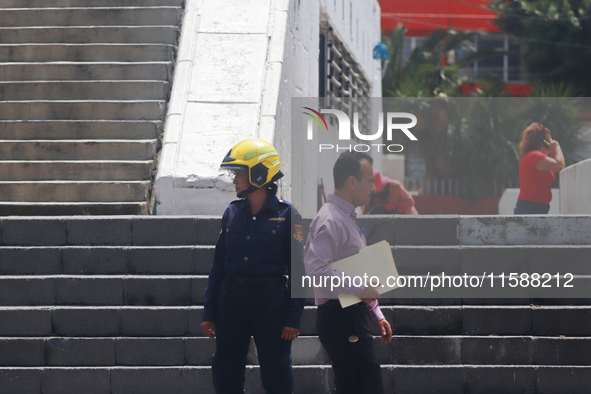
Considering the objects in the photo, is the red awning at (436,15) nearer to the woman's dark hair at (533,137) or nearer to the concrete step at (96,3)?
the concrete step at (96,3)

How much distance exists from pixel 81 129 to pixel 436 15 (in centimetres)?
2578

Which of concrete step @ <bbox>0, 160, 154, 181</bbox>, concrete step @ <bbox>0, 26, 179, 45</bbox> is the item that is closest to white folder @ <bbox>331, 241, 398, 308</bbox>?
concrete step @ <bbox>0, 160, 154, 181</bbox>

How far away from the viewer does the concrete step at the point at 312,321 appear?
16.8 feet

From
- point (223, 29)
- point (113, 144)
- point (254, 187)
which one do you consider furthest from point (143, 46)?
point (254, 187)

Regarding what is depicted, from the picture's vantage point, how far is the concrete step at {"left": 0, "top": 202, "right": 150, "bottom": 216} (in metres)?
6.53

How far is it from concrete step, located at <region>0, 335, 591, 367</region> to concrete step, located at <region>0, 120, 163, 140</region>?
8.95 ft

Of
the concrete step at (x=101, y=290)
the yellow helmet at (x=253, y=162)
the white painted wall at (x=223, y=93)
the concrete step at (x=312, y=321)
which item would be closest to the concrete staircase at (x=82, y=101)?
the white painted wall at (x=223, y=93)

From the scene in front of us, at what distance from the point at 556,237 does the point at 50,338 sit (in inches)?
159

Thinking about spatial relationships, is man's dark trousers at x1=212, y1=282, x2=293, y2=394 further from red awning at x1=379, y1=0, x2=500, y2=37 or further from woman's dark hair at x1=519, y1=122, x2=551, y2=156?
red awning at x1=379, y1=0, x2=500, y2=37

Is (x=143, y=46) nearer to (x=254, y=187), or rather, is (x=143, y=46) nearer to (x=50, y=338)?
(x=50, y=338)

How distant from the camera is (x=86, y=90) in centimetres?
771

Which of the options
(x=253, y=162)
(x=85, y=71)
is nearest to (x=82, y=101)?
(x=85, y=71)

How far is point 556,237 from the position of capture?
5379 millimetres

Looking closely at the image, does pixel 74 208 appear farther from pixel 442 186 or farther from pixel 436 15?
pixel 436 15
